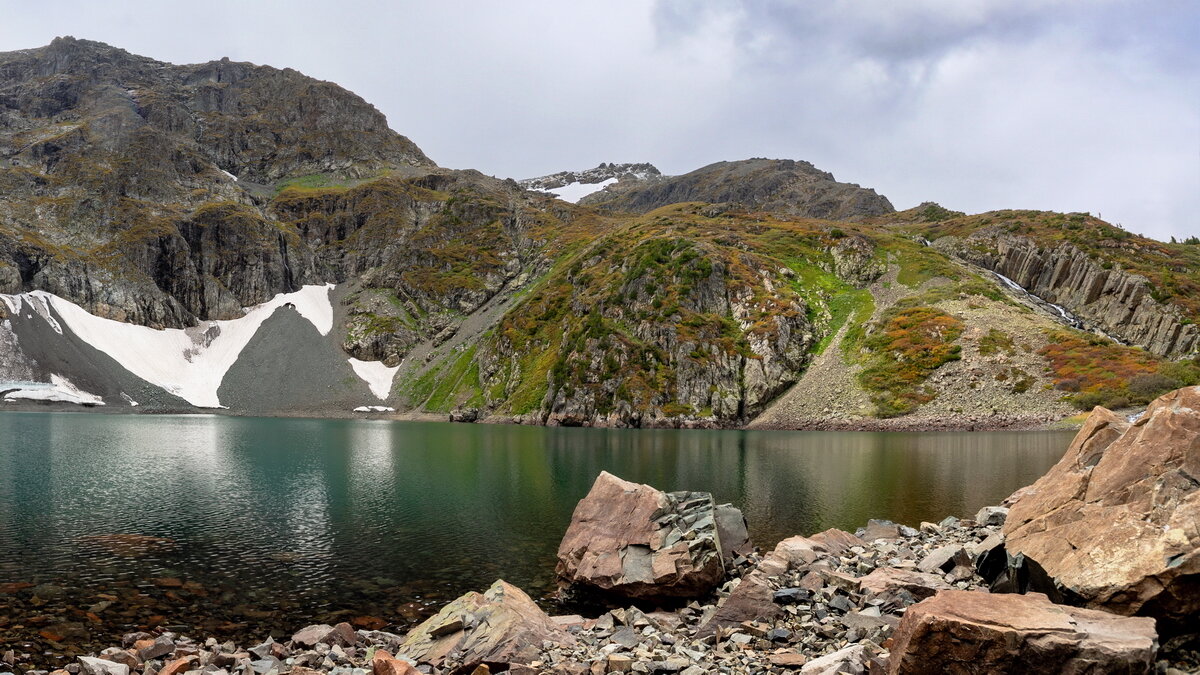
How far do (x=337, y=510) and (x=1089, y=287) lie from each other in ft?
599

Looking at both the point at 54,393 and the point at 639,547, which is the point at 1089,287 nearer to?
the point at 639,547

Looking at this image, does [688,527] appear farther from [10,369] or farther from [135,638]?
[10,369]

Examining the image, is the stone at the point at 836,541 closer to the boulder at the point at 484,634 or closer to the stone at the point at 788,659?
the stone at the point at 788,659

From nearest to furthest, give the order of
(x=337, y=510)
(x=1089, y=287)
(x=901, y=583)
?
(x=901, y=583) < (x=337, y=510) < (x=1089, y=287)

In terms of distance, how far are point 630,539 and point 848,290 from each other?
159 m

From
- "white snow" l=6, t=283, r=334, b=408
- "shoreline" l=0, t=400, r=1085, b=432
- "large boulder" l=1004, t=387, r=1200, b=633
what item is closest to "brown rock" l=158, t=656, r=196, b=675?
"large boulder" l=1004, t=387, r=1200, b=633

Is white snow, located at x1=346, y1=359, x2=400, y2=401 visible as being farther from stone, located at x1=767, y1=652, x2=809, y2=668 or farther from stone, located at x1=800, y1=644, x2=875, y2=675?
stone, located at x1=800, y1=644, x2=875, y2=675

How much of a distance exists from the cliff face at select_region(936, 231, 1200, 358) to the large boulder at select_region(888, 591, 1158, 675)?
157 meters

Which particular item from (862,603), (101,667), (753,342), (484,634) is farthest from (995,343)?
(101,667)

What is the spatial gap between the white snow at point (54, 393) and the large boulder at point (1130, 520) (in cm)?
20392

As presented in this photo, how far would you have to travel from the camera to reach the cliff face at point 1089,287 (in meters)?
129

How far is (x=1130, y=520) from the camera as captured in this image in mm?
12922

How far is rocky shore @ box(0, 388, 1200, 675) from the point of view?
11008 millimetres

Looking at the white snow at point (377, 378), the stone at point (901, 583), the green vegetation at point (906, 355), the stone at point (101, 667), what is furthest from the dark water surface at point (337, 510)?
the white snow at point (377, 378)
